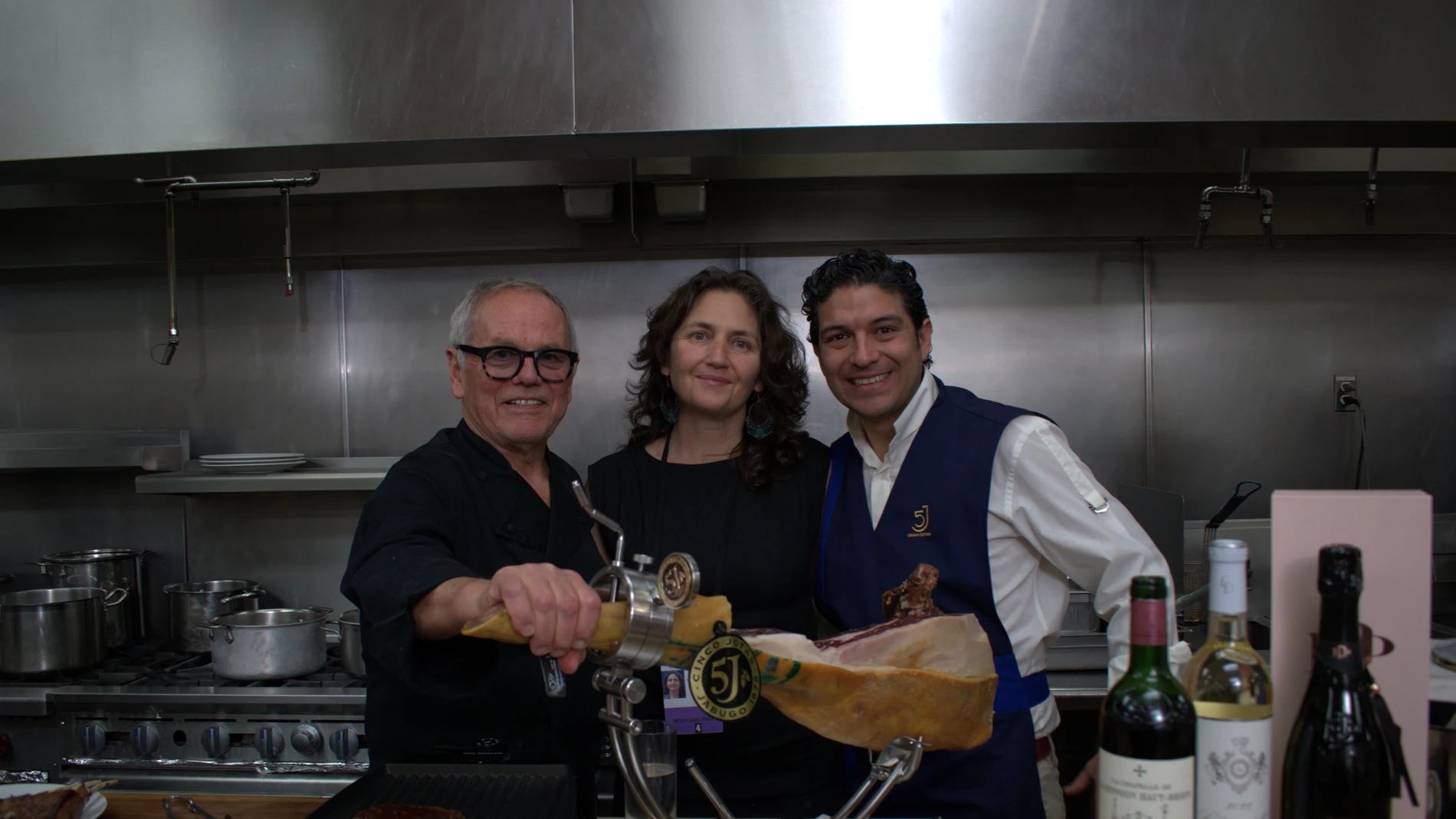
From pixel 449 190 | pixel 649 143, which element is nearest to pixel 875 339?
pixel 649 143

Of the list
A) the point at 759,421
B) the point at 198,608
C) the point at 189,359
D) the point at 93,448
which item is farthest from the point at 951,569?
the point at 189,359

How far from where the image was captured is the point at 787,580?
1850mm

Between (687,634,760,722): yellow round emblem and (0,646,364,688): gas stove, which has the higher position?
(687,634,760,722): yellow round emblem

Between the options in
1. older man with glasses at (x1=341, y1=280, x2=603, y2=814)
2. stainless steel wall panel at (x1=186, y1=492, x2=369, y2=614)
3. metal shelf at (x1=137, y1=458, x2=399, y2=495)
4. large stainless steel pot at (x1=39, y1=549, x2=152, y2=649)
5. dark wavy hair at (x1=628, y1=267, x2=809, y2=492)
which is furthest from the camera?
stainless steel wall panel at (x1=186, y1=492, x2=369, y2=614)

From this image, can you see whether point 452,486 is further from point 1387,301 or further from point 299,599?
point 1387,301

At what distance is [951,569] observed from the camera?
1679 mm

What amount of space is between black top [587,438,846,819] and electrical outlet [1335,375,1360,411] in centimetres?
230

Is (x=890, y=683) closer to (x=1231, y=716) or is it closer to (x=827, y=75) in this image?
(x=1231, y=716)

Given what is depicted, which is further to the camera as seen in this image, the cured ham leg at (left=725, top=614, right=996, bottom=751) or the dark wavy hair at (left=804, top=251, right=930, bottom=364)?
the dark wavy hair at (left=804, top=251, right=930, bottom=364)

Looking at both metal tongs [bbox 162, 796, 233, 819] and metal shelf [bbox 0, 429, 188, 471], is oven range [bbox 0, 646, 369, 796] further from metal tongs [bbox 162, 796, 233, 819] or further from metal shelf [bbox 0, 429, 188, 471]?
metal tongs [bbox 162, 796, 233, 819]

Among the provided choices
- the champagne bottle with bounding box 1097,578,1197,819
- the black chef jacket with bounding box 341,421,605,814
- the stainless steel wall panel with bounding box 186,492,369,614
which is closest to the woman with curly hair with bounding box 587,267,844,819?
the black chef jacket with bounding box 341,421,605,814

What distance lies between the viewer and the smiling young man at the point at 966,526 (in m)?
1.59

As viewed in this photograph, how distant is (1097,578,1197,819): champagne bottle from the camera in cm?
81

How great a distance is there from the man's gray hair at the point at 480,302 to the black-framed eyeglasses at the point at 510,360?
4 cm
